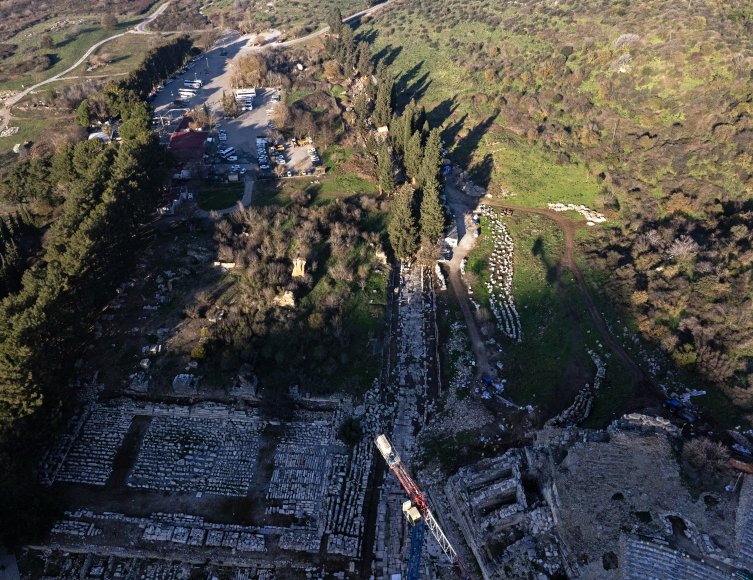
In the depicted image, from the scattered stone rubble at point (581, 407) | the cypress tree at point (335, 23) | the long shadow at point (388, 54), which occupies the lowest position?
the scattered stone rubble at point (581, 407)

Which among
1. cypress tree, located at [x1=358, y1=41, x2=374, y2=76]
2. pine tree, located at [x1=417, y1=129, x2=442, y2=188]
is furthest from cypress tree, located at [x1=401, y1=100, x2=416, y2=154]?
cypress tree, located at [x1=358, y1=41, x2=374, y2=76]

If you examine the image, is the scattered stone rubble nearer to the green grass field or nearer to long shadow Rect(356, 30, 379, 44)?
long shadow Rect(356, 30, 379, 44)

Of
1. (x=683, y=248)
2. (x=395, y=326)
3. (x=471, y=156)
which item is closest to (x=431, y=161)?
(x=471, y=156)

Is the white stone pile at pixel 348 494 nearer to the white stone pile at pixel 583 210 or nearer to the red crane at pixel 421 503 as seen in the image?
the red crane at pixel 421 503

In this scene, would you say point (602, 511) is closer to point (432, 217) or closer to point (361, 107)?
point (432, 217)

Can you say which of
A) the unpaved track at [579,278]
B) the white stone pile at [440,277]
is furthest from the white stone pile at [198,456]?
the unpaved track at [579,278]

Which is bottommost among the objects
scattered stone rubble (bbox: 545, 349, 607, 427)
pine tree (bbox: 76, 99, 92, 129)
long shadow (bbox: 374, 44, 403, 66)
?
scattered stone rubble (bbox: 545, 349, 607, 427)
